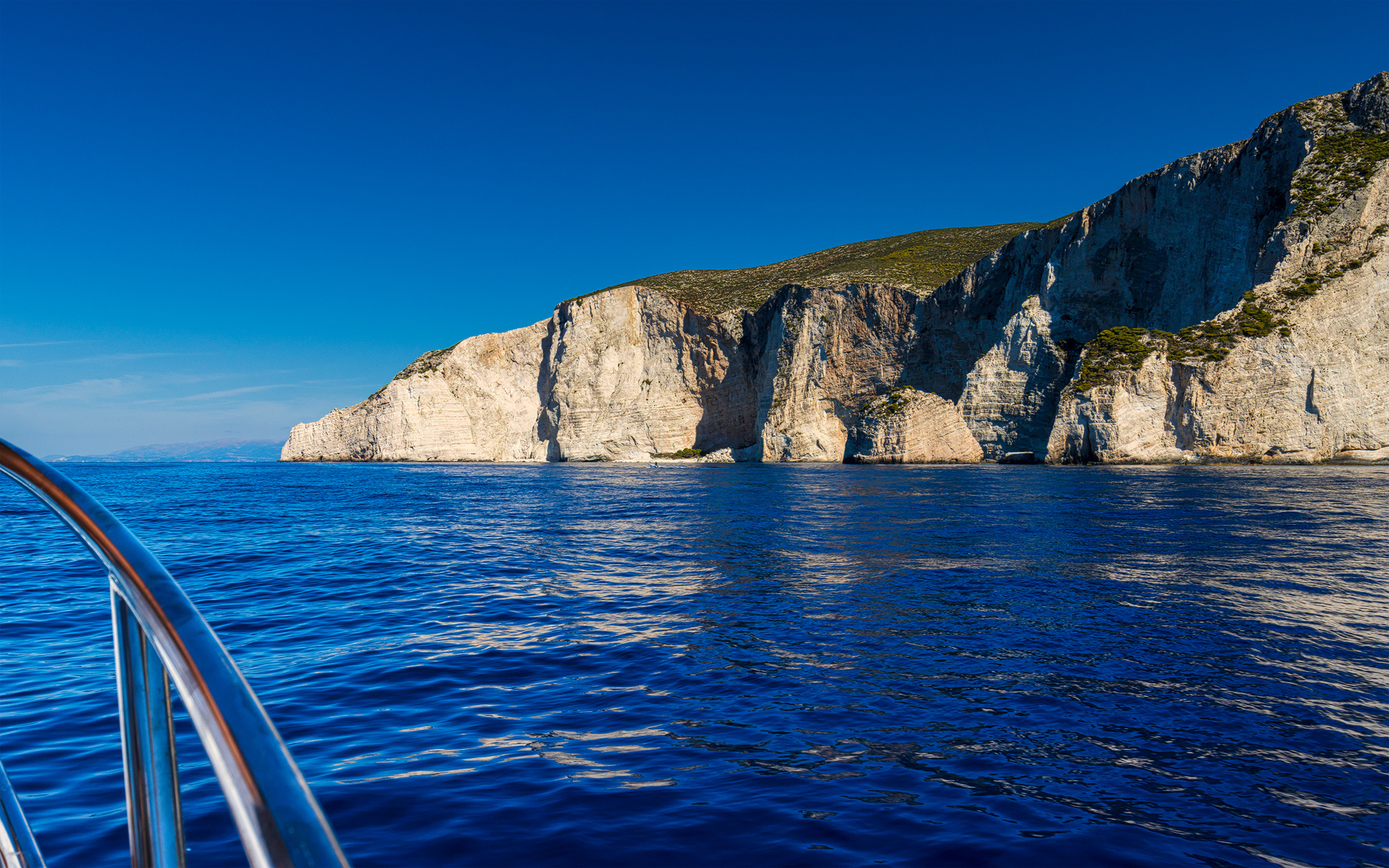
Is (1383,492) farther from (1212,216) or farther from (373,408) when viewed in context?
(373,408)

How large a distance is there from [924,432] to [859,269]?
30604mm

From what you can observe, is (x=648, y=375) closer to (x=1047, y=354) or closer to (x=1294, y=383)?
(x=1047, y=354)

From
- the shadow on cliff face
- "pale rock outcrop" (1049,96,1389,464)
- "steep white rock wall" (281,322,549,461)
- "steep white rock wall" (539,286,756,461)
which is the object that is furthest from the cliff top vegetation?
"pale rock outcrop" (1049,96,1389,464)

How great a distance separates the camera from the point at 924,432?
5994 centimetres

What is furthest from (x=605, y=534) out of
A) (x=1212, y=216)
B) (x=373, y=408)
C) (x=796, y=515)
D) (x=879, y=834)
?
(x=373, y=408)

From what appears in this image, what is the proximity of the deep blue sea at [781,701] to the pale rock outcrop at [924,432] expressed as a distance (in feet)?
143

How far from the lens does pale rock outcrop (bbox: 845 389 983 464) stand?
5959cm

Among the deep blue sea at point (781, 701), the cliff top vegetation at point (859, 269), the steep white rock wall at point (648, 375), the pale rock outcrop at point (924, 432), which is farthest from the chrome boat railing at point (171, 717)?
the steep white rock wall at point (648, 375)

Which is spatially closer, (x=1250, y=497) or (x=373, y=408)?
(x=1250, y=497)

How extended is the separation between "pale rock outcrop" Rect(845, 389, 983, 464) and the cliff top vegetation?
17.6 metres

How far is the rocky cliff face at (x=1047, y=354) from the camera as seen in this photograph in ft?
143

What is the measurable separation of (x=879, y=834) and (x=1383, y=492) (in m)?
29.1

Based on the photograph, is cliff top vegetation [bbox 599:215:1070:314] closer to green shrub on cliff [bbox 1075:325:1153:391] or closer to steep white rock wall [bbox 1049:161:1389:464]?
green shrub on cliff [bbox 1075:325:1153:391]

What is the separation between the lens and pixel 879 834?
4508 millimetres
